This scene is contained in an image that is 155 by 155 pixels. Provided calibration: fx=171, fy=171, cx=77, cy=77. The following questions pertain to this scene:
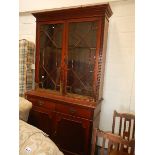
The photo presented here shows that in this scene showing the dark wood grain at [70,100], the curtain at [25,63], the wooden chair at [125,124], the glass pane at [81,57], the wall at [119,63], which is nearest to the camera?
the wooden chair at [125,124]

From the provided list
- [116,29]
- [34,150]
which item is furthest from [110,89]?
[34,150]

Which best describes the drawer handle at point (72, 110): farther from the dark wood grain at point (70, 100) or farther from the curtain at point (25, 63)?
the curtain at point (25, 63)

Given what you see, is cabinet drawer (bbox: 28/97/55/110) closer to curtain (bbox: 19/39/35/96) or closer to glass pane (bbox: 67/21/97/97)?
glass pane (bbox: 67/21/97/97)

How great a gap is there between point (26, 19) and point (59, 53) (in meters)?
1.18

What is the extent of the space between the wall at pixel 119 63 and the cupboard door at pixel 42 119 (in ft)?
2.60

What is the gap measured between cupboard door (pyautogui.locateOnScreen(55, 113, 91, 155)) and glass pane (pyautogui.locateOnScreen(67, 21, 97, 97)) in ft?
1.23

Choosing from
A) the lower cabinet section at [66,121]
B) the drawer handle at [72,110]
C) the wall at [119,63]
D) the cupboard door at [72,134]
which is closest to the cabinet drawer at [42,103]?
the lower cabinet section at [66,121]

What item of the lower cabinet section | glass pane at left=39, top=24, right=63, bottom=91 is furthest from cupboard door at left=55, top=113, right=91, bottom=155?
glass pane at left=39, top=24, right=63, bottom=91

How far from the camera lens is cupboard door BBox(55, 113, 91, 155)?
6.94 feet

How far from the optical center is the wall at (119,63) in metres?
2.30

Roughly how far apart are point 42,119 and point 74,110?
556mm
